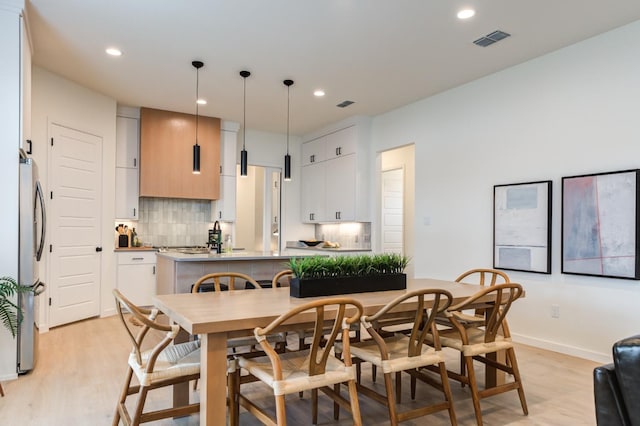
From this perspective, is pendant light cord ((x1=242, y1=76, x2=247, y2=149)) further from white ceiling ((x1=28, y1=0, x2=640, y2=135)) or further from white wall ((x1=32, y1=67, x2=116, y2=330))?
white wall ((x1=32, y1=67, x2=116, y2=330))

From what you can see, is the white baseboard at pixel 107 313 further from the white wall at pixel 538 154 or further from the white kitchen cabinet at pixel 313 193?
the white wall at pixel 538 154

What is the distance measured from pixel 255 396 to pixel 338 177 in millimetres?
→ 4212

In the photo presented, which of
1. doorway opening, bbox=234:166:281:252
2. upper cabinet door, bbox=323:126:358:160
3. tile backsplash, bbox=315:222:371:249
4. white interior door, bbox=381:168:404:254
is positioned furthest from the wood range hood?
white interior door, bbox=381:168:404:254

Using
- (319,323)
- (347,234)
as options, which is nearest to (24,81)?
(319,323)

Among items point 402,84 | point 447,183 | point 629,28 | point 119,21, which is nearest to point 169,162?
point 119,21

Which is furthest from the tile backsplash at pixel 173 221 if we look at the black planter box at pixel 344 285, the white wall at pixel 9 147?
the black planter box at pixel 344 285

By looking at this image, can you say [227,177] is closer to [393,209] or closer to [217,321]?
[393,209]

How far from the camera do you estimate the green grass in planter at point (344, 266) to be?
2467 millimetres

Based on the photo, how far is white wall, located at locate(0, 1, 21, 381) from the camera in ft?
10.2

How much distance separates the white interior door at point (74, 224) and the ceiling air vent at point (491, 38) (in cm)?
454

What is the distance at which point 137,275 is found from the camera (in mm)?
5703

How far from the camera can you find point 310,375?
1.96 metres

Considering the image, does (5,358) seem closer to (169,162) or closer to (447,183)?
(169,162)

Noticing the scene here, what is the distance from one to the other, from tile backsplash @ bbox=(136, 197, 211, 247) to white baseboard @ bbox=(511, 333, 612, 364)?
4.66 metres
